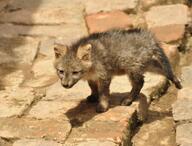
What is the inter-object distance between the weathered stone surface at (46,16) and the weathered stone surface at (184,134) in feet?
10.0

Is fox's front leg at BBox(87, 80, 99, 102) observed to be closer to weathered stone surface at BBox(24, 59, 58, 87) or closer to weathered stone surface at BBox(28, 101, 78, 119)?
weathered stone surface at BBox(28, 101, 78, 119)

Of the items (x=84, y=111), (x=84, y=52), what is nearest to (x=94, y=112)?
(x=84, y=111)

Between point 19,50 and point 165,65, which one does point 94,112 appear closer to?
point 165,65

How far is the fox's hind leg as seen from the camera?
227 inches

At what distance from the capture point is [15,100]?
237 inches

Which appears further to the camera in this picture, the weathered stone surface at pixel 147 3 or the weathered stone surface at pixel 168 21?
the weathered stone surface at pixel 147 3

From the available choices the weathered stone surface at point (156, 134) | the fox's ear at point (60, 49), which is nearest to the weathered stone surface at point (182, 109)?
the weathered stone surface at point (156, 134)

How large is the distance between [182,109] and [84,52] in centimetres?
112

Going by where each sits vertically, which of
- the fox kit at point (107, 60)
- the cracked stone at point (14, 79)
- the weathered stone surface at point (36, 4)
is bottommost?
the weathered stone surface at point (36, 4)

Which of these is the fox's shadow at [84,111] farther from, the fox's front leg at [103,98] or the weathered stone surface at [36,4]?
the weathered stone surface at [36,4]

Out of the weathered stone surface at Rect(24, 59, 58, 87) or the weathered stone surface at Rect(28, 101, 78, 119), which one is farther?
the weathered stone surface at Rect(24, 59, 58, 87)

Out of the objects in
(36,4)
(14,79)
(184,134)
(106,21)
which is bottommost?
(36,4)

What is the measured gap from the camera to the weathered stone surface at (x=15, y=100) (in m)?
5.74

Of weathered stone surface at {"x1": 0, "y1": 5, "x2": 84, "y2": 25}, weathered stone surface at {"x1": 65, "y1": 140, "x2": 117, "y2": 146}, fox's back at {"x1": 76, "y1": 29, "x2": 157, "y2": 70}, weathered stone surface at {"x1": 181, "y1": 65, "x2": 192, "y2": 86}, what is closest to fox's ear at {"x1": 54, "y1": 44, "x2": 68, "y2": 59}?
fox's back at {"x1": 76, "y1": 29, "x2": 157, "y2": 70}
